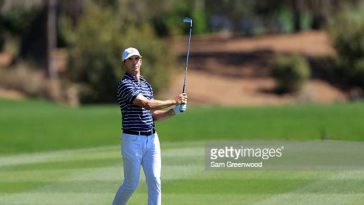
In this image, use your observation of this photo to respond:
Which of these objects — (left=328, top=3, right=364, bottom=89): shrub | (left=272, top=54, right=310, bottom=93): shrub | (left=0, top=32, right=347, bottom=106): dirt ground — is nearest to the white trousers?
(left=0, top=32, right=347, bottom=106): dirt ground

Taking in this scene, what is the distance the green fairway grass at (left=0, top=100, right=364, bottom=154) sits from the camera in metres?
28.6

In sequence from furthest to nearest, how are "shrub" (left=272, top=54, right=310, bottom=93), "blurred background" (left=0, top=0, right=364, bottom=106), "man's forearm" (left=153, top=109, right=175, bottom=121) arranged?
1. "shrub" (left=272, top=54, right=310, bottom=93)
2. "blurred background" (left=0, top=0, right=364, bottom=106)
3. "man's forearm" (left=153, top=109, right=175, bottom=121)

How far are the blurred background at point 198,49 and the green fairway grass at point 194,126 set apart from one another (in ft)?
21.6

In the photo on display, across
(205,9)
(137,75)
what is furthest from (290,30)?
(137,75)

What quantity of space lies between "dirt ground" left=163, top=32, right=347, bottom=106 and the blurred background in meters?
0.06

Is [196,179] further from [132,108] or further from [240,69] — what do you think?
[240,69]

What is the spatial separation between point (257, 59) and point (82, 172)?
1747 inches

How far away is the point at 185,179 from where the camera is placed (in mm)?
14859

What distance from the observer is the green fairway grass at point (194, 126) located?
93.9 feet

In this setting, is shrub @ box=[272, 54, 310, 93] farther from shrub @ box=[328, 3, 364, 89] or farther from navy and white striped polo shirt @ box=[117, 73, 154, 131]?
navy and white striped polo shirt @ box=[117, 73, 154, 131]

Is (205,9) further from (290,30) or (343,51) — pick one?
(343,51)

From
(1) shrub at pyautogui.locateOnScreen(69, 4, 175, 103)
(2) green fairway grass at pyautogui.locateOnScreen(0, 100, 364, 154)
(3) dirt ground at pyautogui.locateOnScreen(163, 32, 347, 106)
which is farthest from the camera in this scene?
(3) dirt ground at pyautogui.locateOnScreen(163, 32, 347, 106)

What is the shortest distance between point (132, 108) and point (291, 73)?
39.4m

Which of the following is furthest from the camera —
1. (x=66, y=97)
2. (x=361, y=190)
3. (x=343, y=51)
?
(x=343, y=51)
